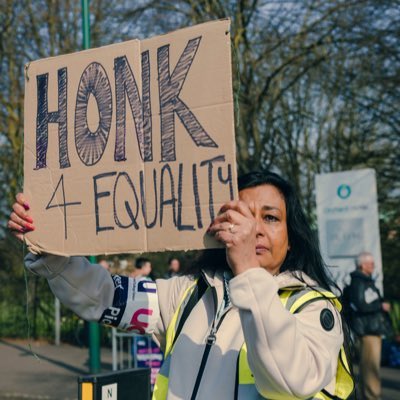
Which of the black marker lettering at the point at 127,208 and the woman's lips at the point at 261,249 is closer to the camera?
the woman's lips at the point at 261,249

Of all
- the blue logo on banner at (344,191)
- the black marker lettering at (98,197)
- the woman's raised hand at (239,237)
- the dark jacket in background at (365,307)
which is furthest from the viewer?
the blue logo on banner at (344,191)

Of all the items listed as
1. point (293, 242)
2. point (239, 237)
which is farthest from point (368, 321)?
point (239, 237)

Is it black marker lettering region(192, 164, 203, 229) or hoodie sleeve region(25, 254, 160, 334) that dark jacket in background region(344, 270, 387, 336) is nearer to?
hoodie sleeve region(25, 254, 160, 334)

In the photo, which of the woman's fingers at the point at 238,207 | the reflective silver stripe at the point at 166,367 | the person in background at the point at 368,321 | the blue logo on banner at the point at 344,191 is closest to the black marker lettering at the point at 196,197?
the woman's fingers at the point at 238,207

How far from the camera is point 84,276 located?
2844mm

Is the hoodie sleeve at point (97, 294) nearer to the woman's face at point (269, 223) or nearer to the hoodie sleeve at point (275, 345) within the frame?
the woman's face at point (269, 223)

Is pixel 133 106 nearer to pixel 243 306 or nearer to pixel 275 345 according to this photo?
pixel 243 306

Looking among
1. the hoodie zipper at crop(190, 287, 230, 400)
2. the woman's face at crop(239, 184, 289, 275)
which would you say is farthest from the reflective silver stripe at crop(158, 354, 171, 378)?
the woman's face at crop(239, 184, 289, 275)

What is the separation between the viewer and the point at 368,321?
9.03m

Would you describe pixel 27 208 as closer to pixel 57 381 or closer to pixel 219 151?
pixel 219 151

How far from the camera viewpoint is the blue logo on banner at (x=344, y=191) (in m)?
10.3

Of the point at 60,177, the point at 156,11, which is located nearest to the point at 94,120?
the point at 60,177

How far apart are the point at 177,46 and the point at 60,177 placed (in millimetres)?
640

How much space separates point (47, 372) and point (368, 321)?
21.0 feet
